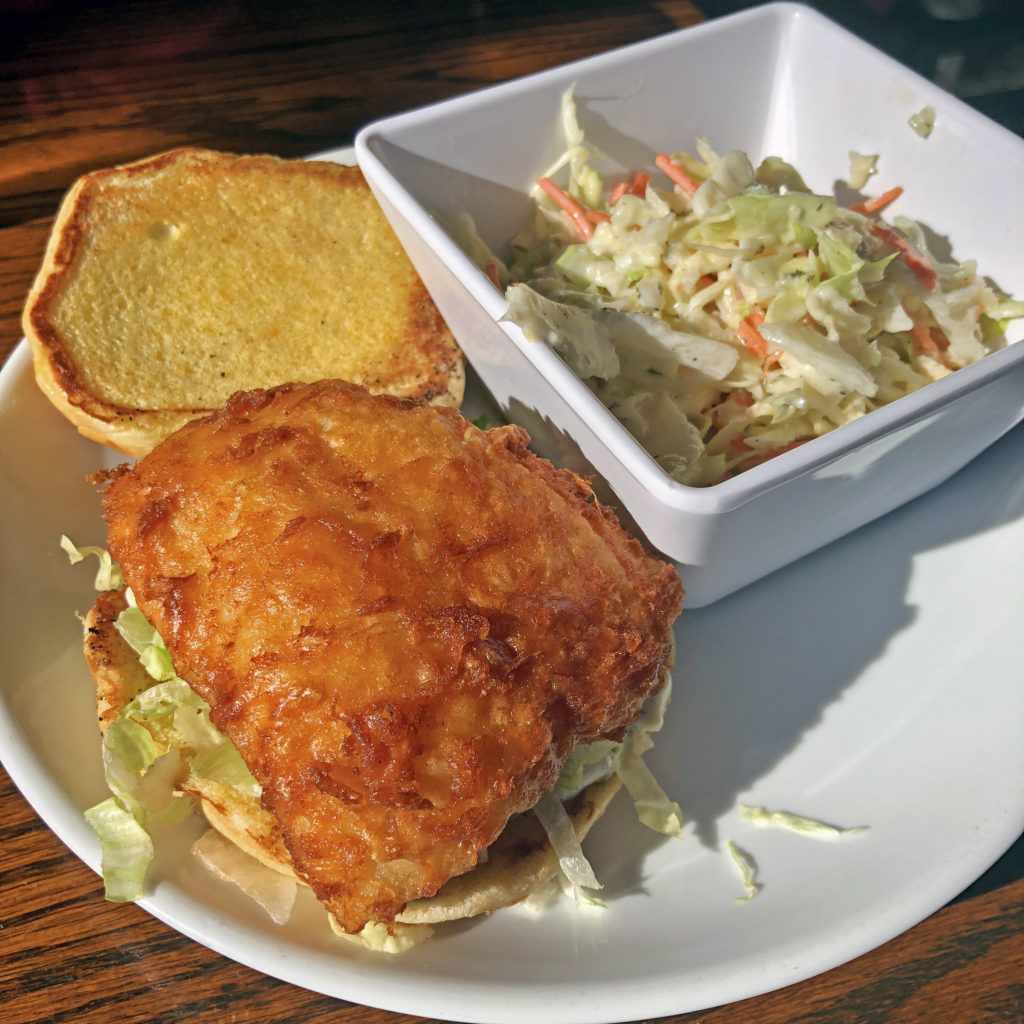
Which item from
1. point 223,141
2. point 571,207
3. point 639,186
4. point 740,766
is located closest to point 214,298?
point 571,207

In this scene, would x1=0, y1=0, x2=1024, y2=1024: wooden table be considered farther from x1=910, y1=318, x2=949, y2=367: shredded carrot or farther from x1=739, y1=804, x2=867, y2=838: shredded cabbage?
x1=910, y1=318, x2=949, y2=367: shredded carrot

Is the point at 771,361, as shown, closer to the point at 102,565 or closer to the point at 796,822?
the point at 796,822

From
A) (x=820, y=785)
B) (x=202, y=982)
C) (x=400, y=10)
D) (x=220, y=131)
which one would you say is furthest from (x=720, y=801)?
(x=400, y=10)

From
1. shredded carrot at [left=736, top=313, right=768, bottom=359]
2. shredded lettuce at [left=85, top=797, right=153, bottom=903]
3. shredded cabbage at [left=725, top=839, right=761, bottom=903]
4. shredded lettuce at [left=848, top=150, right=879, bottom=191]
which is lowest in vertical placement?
shredded cabbage at [left=725, top=839, right=761, bottom=903]

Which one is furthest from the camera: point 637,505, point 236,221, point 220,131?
point 220,131

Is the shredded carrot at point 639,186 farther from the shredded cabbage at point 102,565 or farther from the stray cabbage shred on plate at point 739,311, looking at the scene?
the shredded cabbage at point 102,565

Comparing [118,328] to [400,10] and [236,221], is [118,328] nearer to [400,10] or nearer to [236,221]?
[236,221]

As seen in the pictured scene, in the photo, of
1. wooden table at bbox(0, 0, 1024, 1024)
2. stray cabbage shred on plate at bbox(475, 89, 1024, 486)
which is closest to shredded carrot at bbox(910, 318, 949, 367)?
stray cabbage shred on plate at bbox(475, 89, 1024, 486)

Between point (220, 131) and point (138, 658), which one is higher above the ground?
point (220, 131)
